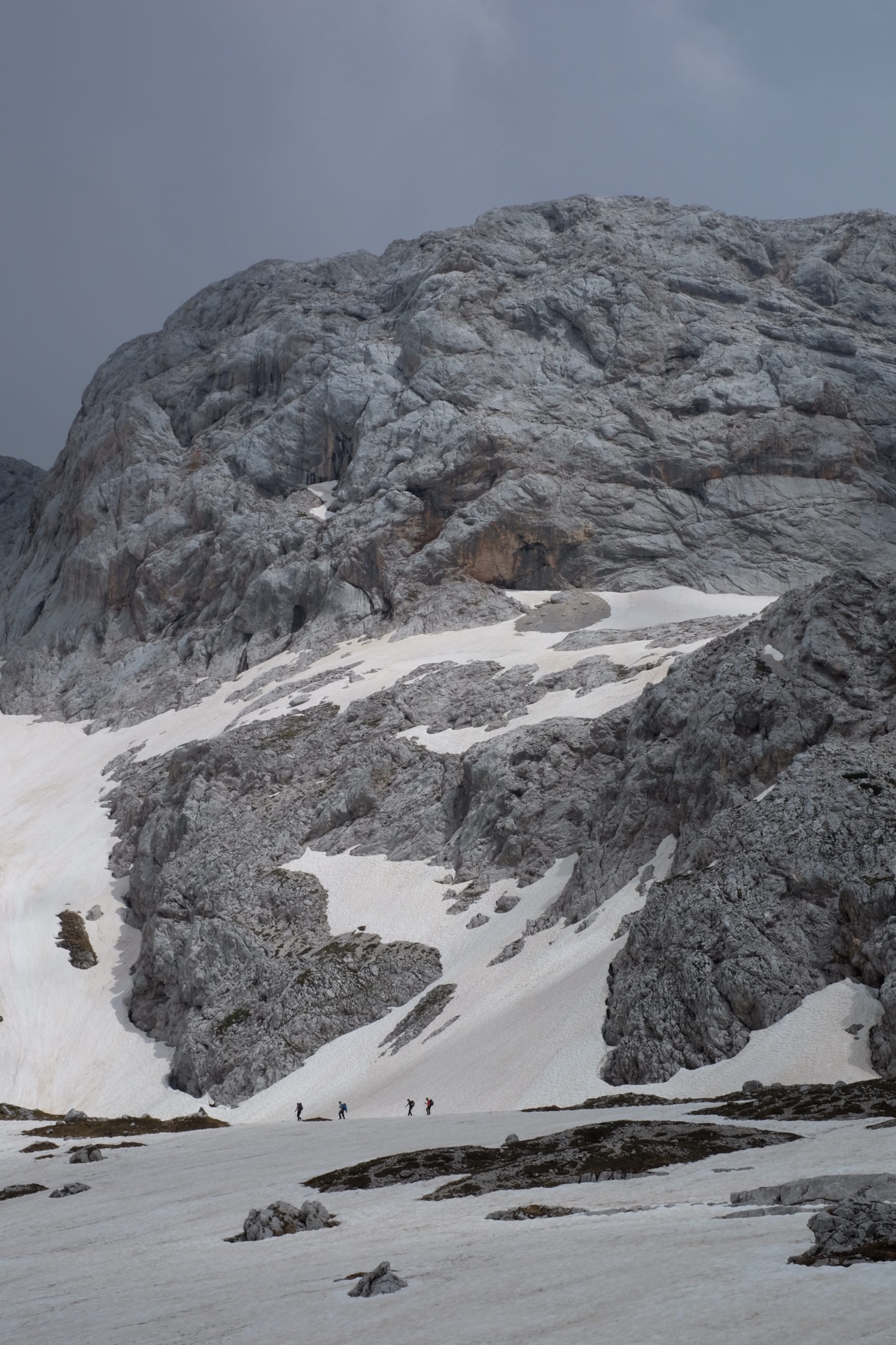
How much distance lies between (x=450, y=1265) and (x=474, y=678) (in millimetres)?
82927

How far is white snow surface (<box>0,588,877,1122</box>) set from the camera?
45188 millimetres

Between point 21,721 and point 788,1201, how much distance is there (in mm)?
132087

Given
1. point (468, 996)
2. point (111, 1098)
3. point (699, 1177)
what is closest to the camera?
point (699, 1177)

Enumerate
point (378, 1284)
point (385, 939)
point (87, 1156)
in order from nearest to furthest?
point (378, 1284) → point (87, 1156) → point (385, 939)

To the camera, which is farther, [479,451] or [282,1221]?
[479,451]

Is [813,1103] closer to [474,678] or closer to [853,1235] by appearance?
[853,1235]

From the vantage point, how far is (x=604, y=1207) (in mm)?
20875

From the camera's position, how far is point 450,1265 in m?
16.2

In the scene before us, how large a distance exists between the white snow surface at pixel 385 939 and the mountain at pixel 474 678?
1.04ft

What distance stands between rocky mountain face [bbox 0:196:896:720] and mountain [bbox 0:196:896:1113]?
66 centimetres

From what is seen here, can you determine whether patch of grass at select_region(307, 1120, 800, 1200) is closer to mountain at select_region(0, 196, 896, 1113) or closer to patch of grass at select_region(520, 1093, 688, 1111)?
patch of grass at select_region(520, 1093, 688, 1111)

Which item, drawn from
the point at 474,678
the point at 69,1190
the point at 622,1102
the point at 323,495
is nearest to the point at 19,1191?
the point at 69,1190

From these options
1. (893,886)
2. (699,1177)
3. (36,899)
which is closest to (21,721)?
(36,899)

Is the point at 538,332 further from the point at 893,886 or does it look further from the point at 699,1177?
the point at 699,1177
